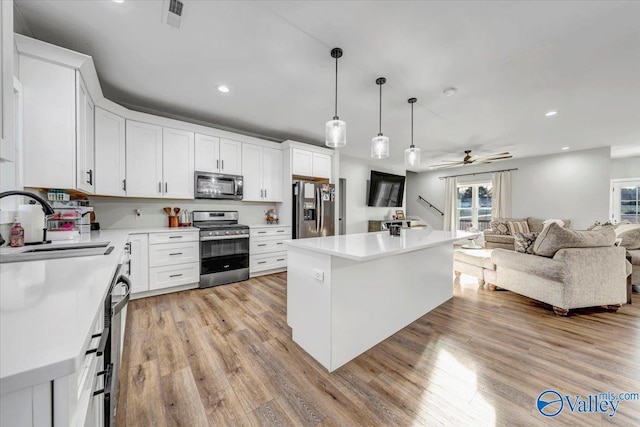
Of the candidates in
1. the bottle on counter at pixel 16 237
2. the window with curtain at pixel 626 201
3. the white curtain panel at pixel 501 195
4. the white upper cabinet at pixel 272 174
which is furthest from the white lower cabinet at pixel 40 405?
the window with curtain at pixel 626 201

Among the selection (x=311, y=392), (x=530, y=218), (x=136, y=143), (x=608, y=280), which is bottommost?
(x=311, y=392)

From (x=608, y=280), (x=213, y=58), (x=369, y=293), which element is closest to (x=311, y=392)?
(x=369, y=293)

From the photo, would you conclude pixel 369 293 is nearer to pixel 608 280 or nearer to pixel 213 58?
Result: pixel 213 58

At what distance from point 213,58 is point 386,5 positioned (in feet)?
5.28

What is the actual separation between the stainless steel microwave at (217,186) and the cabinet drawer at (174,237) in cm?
61

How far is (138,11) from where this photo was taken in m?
1.75

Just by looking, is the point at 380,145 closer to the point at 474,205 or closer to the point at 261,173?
the point at 261,173

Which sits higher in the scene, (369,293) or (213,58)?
(213,58)

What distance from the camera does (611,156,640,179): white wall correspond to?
19.7 feet

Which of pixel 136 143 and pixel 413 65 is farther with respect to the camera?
pixel 136 143

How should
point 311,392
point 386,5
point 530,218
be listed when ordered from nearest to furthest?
point 311,392 < point 386,5 < point 530,218

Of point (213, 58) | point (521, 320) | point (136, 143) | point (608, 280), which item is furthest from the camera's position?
point (136, 143)

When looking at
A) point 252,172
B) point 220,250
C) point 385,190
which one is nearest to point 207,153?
point 252,172

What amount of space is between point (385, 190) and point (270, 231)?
163 inches
